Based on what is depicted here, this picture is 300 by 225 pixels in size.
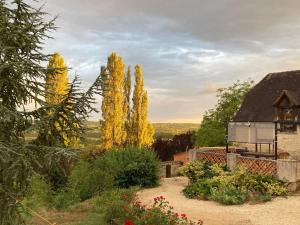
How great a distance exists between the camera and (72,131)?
30.8 feet

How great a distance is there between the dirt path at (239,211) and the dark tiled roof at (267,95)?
37.7 ft

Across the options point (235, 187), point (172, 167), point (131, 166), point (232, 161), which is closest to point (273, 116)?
point (232, 161)

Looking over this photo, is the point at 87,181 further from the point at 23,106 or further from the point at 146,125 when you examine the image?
the point at 146,125

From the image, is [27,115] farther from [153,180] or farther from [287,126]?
[287,126]

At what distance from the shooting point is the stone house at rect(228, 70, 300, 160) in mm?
26844

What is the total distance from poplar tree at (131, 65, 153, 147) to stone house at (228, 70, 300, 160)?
1435 centimetres

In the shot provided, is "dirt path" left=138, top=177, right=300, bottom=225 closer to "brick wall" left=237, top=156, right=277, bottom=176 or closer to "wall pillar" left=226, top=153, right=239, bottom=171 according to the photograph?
"brick wall" left=237, top=156, right=277, bottom=176

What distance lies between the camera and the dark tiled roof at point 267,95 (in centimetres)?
3052

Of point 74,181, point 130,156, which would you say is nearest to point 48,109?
point 74,181

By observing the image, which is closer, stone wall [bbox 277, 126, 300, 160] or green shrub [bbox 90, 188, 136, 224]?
green shrub [bbox 90, 188, 136, 224]

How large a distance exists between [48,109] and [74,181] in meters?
11.8

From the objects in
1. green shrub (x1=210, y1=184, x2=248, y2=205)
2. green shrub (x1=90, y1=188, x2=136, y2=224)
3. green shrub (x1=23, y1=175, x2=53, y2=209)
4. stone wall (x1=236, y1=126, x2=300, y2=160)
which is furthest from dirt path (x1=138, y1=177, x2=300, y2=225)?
stone wall (x1=236, y1=126, x2=300, y2=160)

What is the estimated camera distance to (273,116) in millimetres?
29953

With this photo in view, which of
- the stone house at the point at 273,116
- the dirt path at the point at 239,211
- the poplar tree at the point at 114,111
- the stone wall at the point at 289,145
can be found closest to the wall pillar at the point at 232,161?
the stone house at the point at 273,116
